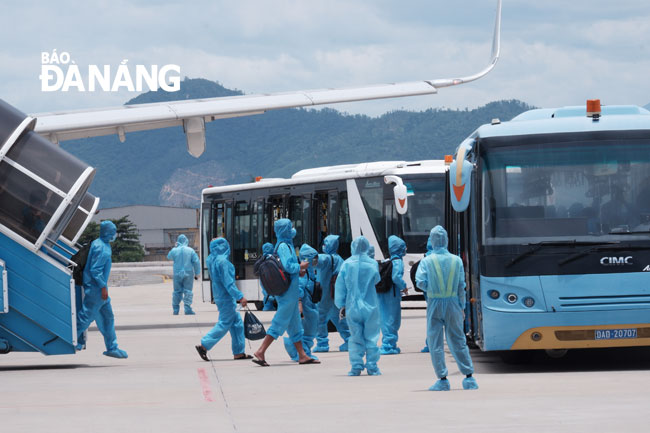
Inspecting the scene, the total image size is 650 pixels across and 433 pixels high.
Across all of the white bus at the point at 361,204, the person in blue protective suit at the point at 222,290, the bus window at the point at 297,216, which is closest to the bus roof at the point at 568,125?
the person in blue protective suit at the point at 222,290

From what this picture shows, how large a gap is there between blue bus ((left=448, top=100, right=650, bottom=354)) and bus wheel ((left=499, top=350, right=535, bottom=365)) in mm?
1054

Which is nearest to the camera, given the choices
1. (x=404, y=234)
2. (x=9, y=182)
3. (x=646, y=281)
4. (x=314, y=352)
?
(x=646, y=281)

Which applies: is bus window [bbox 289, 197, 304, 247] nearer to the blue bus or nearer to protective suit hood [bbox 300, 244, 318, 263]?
protective suit hood [bbox 300, 244, 318, 263]

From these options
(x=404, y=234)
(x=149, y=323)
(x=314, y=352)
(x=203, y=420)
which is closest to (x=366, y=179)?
(x=404, y=234)

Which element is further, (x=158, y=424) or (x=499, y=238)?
(x=499, y=238)

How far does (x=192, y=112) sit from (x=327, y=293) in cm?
1084

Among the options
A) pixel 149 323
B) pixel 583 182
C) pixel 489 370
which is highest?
pixel 583 182

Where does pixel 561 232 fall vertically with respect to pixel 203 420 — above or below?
above

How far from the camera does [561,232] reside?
40.7 ft

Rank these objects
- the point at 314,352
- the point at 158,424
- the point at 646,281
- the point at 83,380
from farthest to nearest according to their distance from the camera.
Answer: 1. the point at 314,352
2. the point at 83,380
3. the point at 646,281
4. the point at 158,424

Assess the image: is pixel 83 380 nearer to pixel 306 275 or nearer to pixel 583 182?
pixel 306 275

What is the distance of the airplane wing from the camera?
2528cm

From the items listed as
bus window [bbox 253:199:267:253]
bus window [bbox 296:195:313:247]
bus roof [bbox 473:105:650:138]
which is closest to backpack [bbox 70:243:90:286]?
bus roof [bbox 473:105:650:138]

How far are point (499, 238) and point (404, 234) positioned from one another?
13181 millimetres
